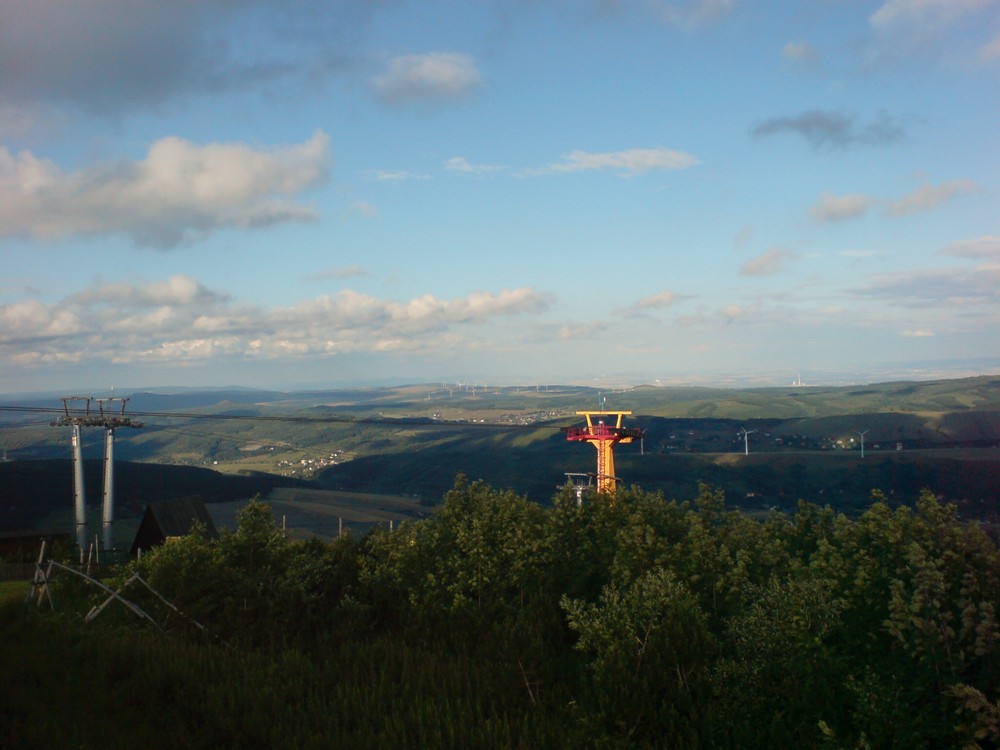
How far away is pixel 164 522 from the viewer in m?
56.0

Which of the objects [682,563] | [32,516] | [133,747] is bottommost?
[32,516]

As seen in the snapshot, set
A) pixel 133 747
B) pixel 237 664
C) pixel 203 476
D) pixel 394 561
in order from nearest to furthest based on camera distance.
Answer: pixel 133 747 < pixel 237 664 < pixel 394 561 < pixel 203 476

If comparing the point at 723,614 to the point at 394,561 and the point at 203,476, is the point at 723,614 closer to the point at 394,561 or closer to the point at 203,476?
the point at 394,561

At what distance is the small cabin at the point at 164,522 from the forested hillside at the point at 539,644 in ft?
92.1

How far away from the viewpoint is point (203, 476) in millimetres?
131625

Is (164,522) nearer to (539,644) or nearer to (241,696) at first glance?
(241,696)

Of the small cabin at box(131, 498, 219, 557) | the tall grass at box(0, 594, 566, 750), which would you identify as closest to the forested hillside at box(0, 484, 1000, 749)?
the tall grass at box(0, 594, 566, 750)

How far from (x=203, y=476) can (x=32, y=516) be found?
39.7m

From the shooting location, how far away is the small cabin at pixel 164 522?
182ft

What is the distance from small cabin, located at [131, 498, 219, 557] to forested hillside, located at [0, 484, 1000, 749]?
28.1m

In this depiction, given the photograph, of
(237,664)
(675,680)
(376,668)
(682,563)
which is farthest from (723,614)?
(237,664)

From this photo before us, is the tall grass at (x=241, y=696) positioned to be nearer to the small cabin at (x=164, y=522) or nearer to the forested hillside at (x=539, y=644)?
the forested hillside at (x=539, y=644)

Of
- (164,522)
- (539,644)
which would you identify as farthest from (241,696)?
(164,522)

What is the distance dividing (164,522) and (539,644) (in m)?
41.8
